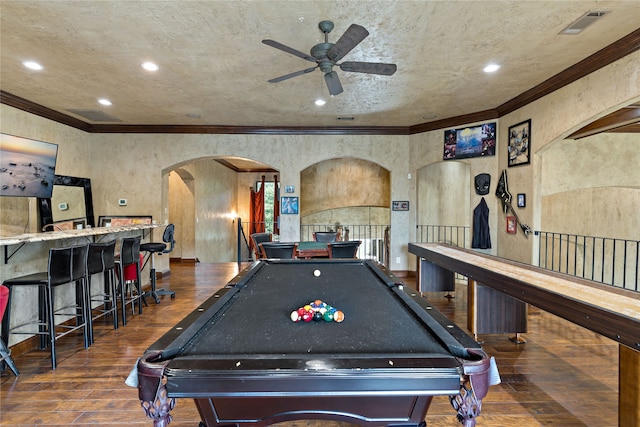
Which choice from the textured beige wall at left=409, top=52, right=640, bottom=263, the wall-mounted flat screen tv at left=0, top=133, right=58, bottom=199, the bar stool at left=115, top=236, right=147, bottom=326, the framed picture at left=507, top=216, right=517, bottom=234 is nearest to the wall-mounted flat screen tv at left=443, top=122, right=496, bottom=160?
the textured beige wall at left=409, top=52, right=640, bottom=263

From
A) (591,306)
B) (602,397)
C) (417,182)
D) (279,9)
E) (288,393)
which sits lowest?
(602,397)

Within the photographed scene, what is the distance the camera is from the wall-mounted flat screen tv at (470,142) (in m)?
5.86

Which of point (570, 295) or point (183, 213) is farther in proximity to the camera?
point (183, 213)

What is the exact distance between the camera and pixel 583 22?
9.70 ft

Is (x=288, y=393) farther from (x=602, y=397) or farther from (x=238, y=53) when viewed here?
(x=238, y=53)

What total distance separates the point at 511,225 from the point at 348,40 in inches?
168

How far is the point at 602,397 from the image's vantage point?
256 cm

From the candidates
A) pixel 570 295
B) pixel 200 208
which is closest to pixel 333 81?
pixel 570 295

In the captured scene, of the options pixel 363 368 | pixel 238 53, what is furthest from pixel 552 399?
pixel 238 53

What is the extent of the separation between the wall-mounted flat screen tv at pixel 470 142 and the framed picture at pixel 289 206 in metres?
3.13

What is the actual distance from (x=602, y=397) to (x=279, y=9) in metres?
4.00

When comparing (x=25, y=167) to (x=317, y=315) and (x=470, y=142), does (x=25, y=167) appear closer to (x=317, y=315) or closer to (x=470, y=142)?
(x=317, y=315)

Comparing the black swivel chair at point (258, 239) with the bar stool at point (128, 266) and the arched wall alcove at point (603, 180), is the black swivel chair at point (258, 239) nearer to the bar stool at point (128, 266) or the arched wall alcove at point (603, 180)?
the bar stool at point (128, 266)

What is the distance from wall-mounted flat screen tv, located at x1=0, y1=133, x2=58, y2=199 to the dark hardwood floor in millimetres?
2417
